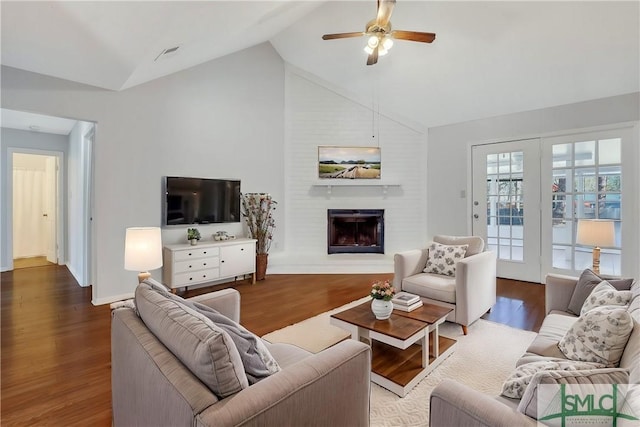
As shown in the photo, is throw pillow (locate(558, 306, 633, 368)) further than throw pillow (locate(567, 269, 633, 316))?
No

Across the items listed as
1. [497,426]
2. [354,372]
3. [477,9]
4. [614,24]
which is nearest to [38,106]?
[354,372]

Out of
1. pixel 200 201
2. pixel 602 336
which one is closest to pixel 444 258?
pixel 602 336

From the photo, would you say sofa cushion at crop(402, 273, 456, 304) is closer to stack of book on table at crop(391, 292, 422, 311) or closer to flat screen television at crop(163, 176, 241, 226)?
stack of book on table at crop(391, 292, 422, 311)

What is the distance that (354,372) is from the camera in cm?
132

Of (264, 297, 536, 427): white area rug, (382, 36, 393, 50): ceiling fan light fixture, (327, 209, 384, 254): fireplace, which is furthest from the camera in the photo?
(327, 209, 384, 254): fireplace

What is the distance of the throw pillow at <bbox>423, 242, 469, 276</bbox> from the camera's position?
3.32 meters

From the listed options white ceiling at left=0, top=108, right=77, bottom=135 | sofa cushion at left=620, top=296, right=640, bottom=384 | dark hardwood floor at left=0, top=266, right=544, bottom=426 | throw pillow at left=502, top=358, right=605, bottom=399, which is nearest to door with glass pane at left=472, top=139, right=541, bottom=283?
dark hardwood floor at left=0, top=266, right=544, bottom=426

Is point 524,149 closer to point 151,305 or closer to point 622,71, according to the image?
point 622,71

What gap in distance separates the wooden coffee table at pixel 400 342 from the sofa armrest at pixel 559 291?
0.85 m

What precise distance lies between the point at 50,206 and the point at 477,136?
26.4ft

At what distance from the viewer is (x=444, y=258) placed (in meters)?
3.38

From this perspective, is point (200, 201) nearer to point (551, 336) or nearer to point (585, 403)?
point (551, 336)

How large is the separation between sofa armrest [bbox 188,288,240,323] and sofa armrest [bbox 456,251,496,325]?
6.48ft

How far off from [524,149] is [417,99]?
1.79 metres
